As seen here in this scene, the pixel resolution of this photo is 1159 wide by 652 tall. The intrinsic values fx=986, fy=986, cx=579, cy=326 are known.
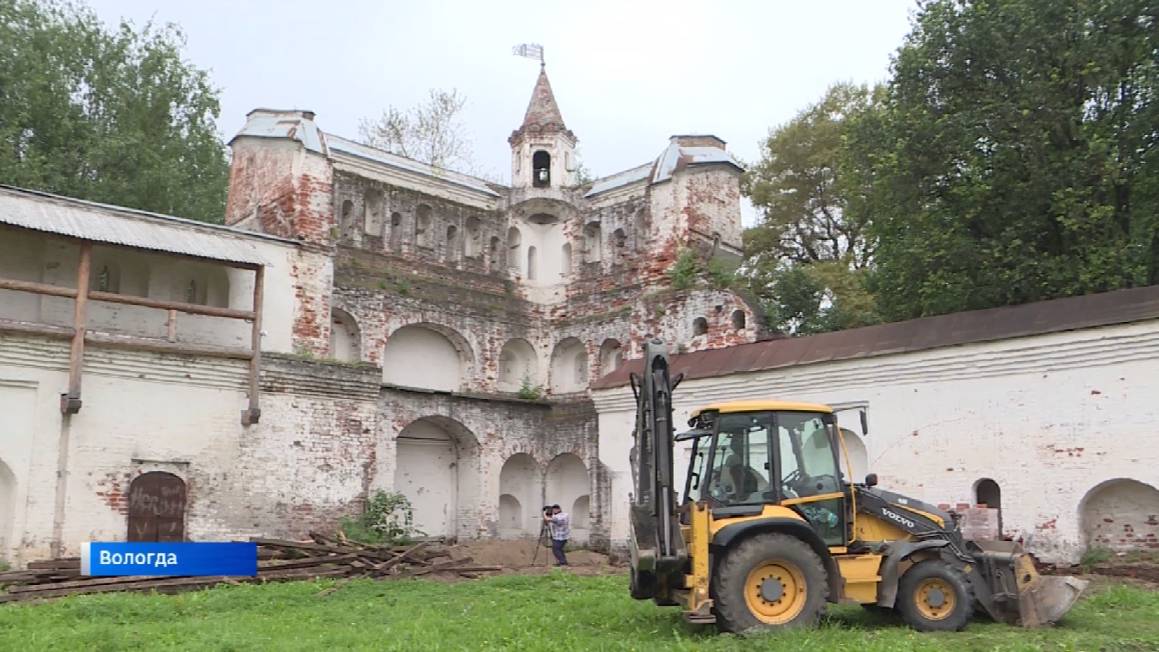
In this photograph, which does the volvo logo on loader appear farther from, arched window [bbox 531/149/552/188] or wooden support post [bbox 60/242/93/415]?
arched window [bbox 531/149/552/188]

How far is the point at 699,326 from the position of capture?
21.5 m

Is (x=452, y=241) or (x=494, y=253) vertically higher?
(x=452, y=241)

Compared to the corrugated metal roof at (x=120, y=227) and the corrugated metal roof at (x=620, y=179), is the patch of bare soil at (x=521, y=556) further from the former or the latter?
the corrugated metal roof at (x=620, y=179)

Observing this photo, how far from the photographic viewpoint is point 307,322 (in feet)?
62.4

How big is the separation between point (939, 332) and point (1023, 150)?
4.53m

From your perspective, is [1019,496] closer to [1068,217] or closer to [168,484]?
[1068,217]

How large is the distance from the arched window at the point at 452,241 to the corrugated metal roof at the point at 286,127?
4121mm

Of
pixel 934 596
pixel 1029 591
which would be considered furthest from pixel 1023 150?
pixel 934 596

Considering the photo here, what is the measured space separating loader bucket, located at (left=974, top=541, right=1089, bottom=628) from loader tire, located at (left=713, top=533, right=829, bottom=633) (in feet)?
5.99

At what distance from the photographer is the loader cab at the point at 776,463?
8945 millimetres

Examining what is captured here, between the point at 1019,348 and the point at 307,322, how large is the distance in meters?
12.6

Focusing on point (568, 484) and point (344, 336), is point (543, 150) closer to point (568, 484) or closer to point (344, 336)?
point (344, 336)

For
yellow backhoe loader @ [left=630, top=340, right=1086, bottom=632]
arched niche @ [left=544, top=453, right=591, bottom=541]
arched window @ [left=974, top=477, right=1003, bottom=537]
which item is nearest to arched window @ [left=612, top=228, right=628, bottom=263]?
arched niche @ [left=544, top=453, right=591, bottom=541]

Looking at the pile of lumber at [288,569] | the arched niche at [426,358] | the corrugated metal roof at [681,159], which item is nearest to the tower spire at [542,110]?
the corrugated metal roof at [681,159]
